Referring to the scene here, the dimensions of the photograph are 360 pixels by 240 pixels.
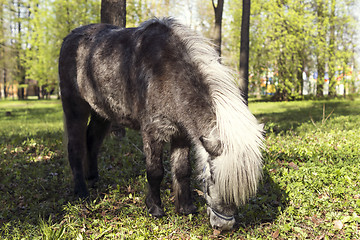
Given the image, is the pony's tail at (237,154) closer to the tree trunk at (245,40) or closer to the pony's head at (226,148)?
the pony's head at (226,148)

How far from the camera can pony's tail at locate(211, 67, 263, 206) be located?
2848 mm

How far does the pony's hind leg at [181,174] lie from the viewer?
4004mm

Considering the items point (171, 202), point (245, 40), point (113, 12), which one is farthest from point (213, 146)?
point (245, 40)

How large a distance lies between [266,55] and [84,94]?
1878cm

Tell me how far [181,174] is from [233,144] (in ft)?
4.43

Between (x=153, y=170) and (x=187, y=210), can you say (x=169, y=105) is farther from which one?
(x=187, y=210)

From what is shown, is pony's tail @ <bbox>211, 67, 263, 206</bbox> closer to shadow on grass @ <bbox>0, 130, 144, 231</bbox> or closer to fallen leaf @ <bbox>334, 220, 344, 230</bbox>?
fallen leaf @ <bbox>334, 220, 344, 230</bbox>

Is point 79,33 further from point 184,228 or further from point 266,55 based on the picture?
point 266,55

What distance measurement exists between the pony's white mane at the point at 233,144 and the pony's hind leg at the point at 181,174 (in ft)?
2.40

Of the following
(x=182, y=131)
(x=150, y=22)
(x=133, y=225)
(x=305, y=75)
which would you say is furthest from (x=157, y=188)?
(x=305, y=75)

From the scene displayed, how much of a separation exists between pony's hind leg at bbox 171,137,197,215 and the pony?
0.01 meters

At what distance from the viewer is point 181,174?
13.2 ft

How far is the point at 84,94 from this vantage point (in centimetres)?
474

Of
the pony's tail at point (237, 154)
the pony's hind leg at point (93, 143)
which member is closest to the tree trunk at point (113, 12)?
the pony's hind leg at point (93, 143)
